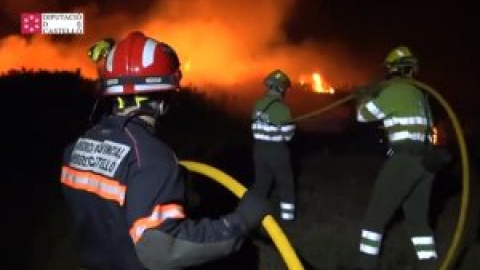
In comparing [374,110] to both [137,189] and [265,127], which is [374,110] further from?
[137,189]

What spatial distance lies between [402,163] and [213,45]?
79.9 feet

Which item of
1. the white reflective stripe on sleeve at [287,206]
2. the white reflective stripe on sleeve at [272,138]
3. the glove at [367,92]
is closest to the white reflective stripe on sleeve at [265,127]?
the white reflective stripe on sleeve at [272,138]

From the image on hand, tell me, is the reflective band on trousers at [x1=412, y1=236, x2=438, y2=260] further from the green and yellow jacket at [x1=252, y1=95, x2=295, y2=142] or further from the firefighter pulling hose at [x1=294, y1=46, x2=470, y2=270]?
the green and yellow jacket at [x1=252, y1=95, x2=295, y2=142]

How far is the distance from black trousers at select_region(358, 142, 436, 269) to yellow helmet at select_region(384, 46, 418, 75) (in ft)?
2.92

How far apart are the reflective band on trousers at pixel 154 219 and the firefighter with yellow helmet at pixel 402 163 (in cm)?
463

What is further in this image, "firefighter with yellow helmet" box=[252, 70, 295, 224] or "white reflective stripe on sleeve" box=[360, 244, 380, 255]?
A: "firefighter with yellow helmet" box=[252, 70, 295, 224]

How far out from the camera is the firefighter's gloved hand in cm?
322

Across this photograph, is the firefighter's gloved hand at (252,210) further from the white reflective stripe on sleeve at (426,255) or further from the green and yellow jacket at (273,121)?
the green and yellow jacket at (273,121)

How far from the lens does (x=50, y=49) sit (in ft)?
104

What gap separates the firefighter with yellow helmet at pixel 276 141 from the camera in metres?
9.70

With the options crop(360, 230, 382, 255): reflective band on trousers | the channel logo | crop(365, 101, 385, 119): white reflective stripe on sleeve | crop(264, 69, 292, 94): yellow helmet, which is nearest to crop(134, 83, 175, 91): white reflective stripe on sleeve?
crop(365, 101, 385, 119): white reflective stripe on sleeve

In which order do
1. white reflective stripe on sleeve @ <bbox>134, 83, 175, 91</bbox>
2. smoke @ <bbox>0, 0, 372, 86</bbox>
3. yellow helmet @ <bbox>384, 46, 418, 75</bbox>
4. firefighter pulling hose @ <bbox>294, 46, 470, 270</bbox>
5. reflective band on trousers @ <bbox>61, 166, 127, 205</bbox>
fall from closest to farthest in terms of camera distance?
reflective band on trousers @ <bbox>61, 166, 127, 205</bbox>
white reflective stripe on sleeve @ <bbox>134, 83, 175, 91</bbox>
firefighter pulling hose @ <bbox>294, 46, 470, 270</bbox>
yellow helmet @ <bbox>384, 46, 418, 75</bbox>
smoke @ <bbox>0, 0, 372, 86</bbox>

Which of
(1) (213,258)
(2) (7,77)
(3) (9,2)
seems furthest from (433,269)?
(3) (9,2)

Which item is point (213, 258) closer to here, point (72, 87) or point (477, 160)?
point (477, 160)
